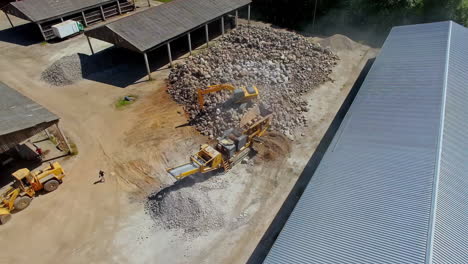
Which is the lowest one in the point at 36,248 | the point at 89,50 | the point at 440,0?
the point at 36,248

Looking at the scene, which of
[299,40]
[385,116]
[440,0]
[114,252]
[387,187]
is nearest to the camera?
[387,187]

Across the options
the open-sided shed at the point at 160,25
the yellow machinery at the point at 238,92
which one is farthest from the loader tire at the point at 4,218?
the open-sided shed at the point at 160,25

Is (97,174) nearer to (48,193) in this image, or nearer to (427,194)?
(48,193)

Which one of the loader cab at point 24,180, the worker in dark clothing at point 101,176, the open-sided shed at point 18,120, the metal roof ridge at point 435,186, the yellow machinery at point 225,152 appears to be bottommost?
the worker in dark clothing at point 101,176

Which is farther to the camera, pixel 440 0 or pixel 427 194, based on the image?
pixel 440 0

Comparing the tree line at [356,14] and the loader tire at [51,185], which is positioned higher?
the tree line at [356,14]

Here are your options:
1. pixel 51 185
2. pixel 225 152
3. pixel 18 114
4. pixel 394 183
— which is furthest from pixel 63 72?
pixel 394 183

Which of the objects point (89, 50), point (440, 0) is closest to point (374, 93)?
point (440, 0)

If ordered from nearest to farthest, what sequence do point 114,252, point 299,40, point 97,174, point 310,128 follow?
point 114,252 < point 97,174 < point 310,128 < point 299,40

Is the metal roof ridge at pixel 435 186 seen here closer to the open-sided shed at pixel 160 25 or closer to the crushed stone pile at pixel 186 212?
the crushed stone pile at pixel 186 212
